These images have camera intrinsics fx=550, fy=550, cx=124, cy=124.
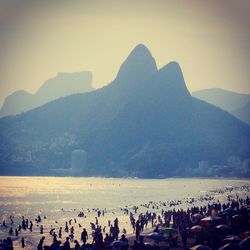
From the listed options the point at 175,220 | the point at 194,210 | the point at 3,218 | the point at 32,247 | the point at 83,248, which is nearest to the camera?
the point at 83,248

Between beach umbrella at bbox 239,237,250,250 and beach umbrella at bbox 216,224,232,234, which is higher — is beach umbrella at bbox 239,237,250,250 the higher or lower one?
the lower one

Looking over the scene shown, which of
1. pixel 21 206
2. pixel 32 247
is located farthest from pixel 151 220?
pixel 21 206

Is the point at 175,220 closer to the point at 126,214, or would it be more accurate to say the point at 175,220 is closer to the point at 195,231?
the point at 195,231

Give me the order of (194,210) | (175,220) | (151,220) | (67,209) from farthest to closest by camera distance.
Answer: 1. (67,209)
2. (151,220)
3. (194,210)
4. (175,220)

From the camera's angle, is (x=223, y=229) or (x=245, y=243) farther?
(x=223, y=229)

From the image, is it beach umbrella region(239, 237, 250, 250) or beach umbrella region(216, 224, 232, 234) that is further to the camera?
beach umbrella region(216, 224, 232, 234)

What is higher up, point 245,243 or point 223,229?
point 223,229

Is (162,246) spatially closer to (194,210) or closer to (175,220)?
(175,220)

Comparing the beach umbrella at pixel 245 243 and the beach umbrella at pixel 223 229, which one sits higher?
the beach umbrella at pixel 223 229

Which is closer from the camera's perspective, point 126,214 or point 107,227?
point 107,227

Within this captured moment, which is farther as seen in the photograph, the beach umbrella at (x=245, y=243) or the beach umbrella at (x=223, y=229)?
the beach umbrella at (x=223, y=229)
